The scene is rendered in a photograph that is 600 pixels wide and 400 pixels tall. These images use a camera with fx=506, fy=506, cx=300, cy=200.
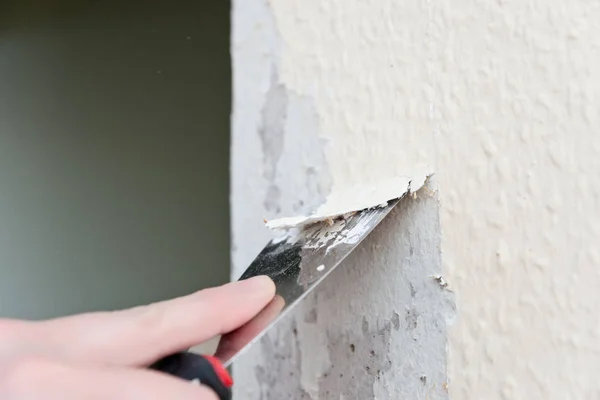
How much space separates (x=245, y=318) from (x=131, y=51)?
152cm

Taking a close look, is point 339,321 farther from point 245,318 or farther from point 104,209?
point 104,209

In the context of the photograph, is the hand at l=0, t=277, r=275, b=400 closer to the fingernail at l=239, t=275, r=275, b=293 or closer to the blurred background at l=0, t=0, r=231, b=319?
the fingernail at l=239, t=275, r=275, b=293

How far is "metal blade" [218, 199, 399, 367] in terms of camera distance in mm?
288

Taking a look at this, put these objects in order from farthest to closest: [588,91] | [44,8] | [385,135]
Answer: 1. [44,8]
2. [385,135]
3. [588,91]

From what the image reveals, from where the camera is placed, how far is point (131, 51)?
1.62 meters

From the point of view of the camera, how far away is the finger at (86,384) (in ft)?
0.77

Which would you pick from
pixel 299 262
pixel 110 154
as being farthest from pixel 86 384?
pixel 110 154

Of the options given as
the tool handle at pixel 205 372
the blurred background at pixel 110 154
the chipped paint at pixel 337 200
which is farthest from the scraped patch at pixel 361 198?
the blurred background at pixel 110 154

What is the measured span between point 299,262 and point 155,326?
0.09 meters

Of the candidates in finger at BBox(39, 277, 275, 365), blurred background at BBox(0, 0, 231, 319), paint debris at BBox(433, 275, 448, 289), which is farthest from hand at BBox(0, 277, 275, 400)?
blurred background at BBox(0, 0, 231, 319)

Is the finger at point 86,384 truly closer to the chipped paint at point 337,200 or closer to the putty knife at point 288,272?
the putty knife at point 288,272

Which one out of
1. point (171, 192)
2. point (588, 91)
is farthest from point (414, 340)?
point (171, 192)

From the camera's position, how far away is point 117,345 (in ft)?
0.90

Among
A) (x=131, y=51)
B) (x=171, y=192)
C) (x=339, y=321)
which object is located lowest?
(x=339, y=321)
